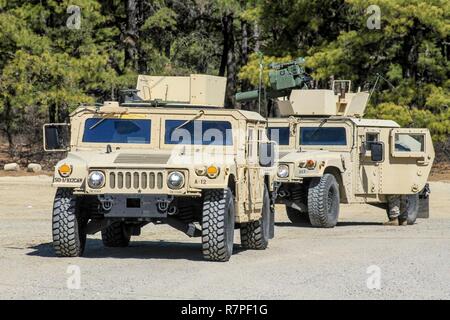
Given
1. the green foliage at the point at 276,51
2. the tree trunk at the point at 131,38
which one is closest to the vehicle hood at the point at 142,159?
the green foliage at the point at 276,51

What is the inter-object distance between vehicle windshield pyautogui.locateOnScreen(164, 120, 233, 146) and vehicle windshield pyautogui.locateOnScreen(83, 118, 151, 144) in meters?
0.27

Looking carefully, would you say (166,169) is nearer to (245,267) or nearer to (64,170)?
(64,170)

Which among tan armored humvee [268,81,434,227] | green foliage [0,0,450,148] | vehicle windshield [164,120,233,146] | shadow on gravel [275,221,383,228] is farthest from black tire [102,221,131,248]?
green foliage [0,0,450,148]

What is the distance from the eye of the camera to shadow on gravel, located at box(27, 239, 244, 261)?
1331 centimetres

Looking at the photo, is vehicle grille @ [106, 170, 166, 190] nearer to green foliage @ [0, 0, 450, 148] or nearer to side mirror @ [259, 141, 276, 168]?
side mirror @ [259, 141, 276, 168]

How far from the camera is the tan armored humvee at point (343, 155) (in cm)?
1967

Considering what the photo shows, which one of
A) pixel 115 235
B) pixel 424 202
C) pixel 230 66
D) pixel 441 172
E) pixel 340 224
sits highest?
pixel 230 66

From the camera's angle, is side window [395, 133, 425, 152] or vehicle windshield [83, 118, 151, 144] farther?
side window [395, 133, 425, 152]

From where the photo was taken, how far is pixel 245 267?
12.1 m

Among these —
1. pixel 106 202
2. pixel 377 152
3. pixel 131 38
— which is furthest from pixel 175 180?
pixel 131 38

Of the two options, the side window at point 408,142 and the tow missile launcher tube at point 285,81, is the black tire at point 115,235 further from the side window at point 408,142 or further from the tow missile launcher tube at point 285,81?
the tow missile launcher tube at point 285,81

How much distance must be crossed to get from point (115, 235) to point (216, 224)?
2.75 metres

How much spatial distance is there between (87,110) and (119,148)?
61 centimetres

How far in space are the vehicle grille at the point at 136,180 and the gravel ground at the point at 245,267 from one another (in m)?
0.82
